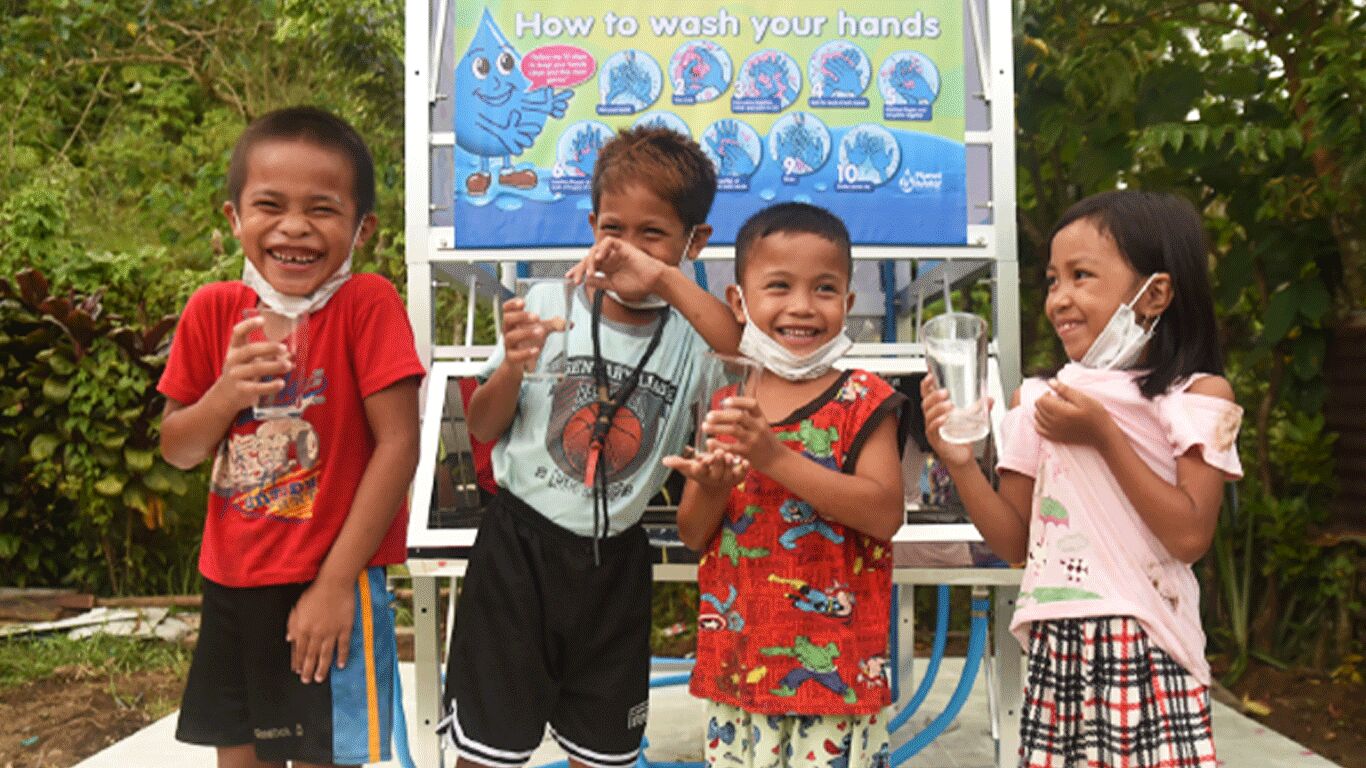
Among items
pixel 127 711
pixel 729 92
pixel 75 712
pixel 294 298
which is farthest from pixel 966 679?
pixel 75 712

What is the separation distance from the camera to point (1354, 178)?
148 inches

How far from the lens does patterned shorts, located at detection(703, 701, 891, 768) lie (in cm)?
210

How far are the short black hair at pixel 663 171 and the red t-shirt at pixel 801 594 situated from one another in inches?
17.3

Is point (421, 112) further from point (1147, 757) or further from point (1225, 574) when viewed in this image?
point (1225, 574)

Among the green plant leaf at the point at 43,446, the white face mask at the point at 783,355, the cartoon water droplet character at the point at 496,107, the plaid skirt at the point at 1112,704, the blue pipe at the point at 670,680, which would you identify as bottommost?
the blue pipe at the point at 670,680

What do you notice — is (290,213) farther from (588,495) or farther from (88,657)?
(88,657)

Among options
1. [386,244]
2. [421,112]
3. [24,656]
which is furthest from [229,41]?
[421,112]

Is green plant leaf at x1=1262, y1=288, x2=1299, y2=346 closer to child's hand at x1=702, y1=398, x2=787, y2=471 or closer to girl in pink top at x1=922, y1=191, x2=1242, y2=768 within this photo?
girl in pink top at x1=922, y1=191, x2=1242, y2=768

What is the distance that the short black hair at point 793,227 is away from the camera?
2.16 metres

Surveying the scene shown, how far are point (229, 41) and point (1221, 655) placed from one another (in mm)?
7678

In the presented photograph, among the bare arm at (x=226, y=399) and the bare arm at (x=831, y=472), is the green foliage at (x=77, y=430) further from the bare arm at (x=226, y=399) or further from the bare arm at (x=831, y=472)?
the bare arm at (x=831, y=472)

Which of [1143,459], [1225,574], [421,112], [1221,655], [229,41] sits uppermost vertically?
[229,41]

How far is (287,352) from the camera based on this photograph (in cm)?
200

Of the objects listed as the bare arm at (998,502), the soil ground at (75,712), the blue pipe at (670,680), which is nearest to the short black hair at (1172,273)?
the bare arm at (998,502)
